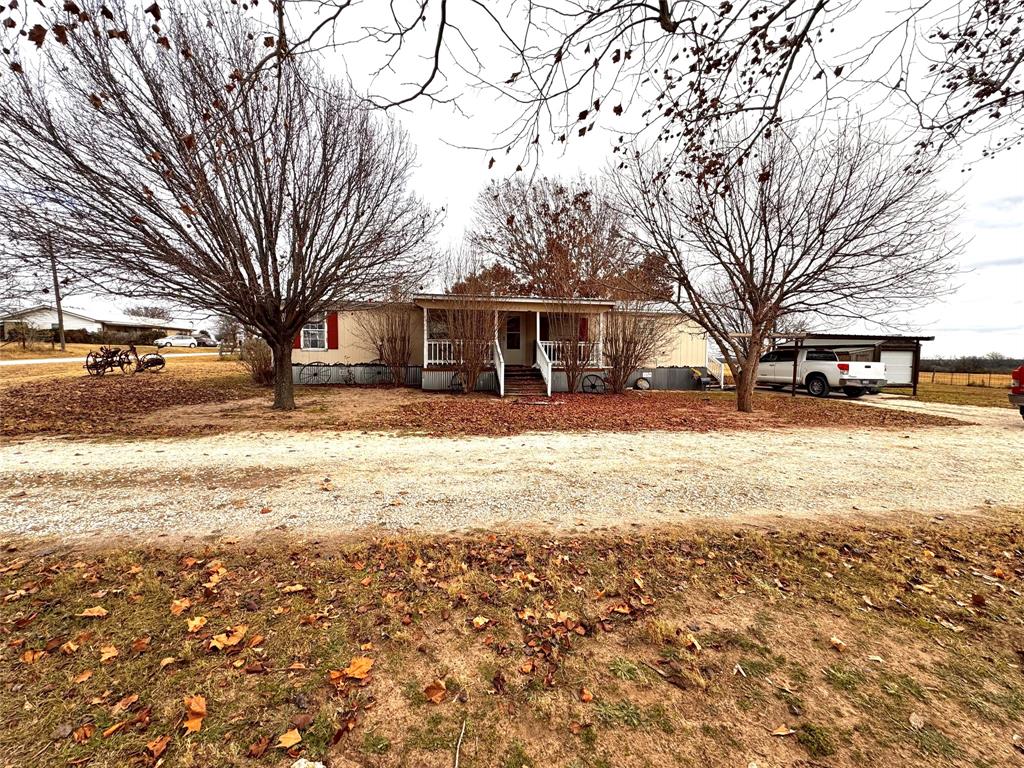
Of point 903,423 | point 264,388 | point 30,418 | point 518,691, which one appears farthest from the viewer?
point 264,388

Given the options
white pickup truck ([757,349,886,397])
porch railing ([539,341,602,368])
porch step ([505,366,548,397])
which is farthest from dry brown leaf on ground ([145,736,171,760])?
white pickup truck ([757,349,886,397])

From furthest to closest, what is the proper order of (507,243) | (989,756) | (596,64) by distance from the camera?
(507,243) → (596,64) → (989,756)

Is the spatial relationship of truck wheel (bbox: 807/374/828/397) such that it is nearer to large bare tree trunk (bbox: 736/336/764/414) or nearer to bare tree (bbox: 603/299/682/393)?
bare tree (bbox: 603/299/682/393)

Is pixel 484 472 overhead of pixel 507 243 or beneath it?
beneath

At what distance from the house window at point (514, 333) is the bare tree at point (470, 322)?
3610mm

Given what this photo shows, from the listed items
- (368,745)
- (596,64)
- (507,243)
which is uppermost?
(507,243)

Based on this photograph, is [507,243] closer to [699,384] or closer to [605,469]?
[699,384]

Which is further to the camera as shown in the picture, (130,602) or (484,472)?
(484,472)

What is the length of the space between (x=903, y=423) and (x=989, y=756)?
34.6 ft

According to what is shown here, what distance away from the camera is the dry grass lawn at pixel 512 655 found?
67.1 inches

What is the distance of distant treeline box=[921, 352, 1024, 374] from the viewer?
31.3 m

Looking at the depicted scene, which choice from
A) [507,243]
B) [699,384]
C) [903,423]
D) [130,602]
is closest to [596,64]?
[130,602]

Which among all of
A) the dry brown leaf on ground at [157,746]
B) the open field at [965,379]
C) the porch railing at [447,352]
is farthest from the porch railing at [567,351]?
the open field at [965,379]

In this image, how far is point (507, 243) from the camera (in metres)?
23.9
